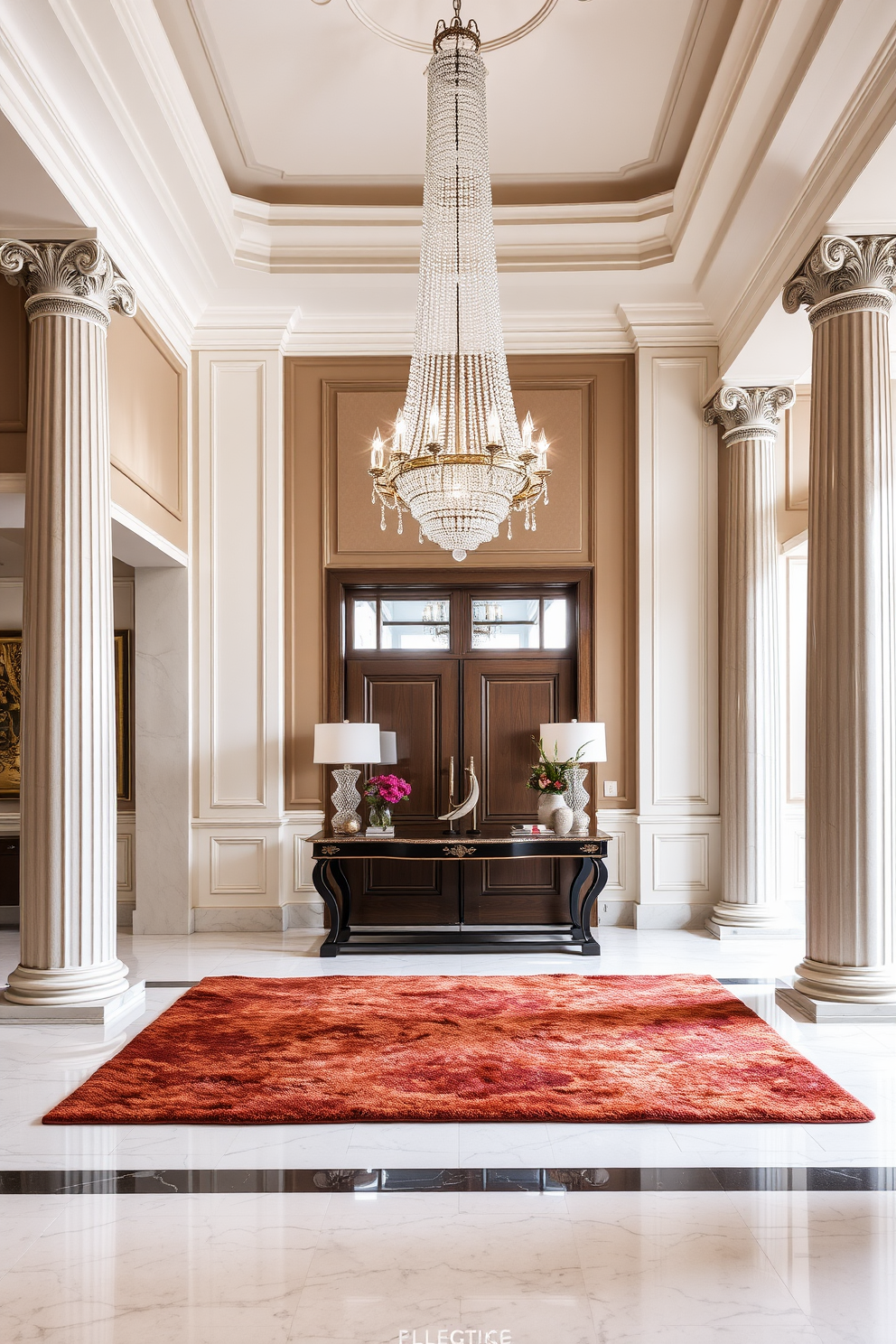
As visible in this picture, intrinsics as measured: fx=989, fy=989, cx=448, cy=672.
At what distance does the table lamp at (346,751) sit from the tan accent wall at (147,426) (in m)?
1.71

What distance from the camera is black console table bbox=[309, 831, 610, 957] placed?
621cm

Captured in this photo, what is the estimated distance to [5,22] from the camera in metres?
3.87

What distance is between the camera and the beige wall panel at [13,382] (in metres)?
4.95

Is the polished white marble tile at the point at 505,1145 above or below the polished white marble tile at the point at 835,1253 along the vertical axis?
below

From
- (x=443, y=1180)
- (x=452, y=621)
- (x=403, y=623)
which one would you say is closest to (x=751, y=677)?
(x=452, y=621)

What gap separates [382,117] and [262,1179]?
17.1 ft

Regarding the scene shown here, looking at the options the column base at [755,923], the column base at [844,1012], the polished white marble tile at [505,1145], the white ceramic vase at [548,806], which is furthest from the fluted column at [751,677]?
the polished white marble tile at [505,1145]

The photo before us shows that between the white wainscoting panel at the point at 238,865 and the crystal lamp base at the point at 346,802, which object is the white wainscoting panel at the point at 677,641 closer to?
the crystal lamp base at the point at 346,802

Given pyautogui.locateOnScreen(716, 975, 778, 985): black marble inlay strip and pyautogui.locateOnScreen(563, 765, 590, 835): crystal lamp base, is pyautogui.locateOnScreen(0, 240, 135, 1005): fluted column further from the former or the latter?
pyautogui.locateOnScreen(716, 975, 778, 985): black marble inlay strip

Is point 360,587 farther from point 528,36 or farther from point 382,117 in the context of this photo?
point 528,36

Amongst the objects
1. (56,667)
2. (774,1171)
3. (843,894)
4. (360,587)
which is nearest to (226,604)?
(360,587)

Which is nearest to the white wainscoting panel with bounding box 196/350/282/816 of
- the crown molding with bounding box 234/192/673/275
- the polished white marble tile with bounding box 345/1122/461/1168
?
the crown molding with bounding box 234/192/673/275

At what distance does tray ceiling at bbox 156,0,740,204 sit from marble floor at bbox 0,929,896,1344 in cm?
480

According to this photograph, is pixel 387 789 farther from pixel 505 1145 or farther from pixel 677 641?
pixel 505 1145
